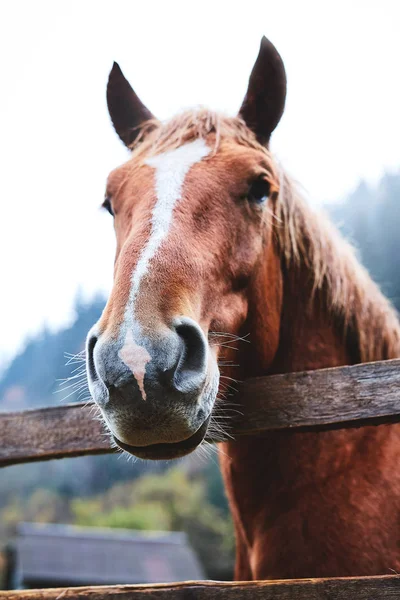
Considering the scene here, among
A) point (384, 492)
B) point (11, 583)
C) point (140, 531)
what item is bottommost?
point (140, 531)

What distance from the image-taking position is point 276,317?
9.84 ft

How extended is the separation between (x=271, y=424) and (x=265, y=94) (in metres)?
1.88

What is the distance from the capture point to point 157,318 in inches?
77.1

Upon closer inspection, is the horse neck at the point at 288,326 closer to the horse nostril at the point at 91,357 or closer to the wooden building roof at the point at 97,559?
the horse nostril at the point at 91,357

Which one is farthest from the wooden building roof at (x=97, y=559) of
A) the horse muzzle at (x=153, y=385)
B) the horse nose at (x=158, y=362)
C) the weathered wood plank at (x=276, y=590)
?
the horse nose at (x=158, y=362)

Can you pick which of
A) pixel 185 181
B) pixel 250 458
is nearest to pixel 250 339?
pixel 250 458

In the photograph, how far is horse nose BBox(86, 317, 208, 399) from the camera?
1841 millimetres

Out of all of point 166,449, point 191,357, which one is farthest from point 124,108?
point 166,449

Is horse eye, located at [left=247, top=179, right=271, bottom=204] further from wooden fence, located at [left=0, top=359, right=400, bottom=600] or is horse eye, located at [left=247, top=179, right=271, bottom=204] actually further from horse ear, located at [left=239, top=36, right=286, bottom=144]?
wooden fence, located at [left=0, top=359, right=400, bottom=600]

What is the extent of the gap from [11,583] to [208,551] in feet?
39.1

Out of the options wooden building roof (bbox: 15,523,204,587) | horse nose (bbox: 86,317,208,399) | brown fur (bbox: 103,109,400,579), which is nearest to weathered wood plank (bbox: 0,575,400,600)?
brown fur (bbox: 103,109,400,579)

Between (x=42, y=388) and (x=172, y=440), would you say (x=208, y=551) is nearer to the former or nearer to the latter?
(x=172, y=440)

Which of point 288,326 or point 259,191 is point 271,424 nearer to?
point 288,326

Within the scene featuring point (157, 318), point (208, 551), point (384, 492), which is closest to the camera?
A: point (157, 318)
